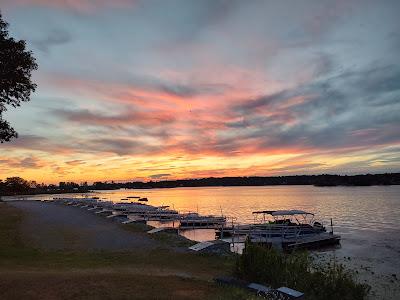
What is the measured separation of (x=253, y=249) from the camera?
1747 centimetres

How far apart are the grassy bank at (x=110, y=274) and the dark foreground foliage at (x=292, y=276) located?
1877 mm

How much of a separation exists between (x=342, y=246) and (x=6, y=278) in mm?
41023

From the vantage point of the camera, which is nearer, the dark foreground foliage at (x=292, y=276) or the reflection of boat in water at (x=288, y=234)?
the dark foreground foliage at (x=292, y=276)

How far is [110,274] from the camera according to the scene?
1686 cm

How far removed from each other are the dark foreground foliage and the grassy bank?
6.16ft

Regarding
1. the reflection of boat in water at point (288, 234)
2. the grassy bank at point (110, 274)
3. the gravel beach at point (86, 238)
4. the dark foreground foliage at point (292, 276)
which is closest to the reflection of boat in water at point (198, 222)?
the reflection of boat in water at point (288, 234)

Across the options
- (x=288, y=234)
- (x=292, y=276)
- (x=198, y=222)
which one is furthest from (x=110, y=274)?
(x=198, y=222)

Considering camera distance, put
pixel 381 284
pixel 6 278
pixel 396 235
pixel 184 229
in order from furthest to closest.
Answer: pixel 184 229 → pixel 396 235 → pixel 381 284 → pixel 6 278

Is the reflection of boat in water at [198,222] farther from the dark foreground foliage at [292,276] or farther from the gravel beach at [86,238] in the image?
the dark foreground foliage at [292,276]

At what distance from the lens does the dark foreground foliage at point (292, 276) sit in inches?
628

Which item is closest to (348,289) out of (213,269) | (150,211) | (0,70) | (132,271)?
(213,269)

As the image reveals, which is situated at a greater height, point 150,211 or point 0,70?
point 0,70

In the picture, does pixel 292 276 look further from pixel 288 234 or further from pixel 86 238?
pixel 288 234

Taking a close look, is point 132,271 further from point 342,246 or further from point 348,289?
point 342,246
